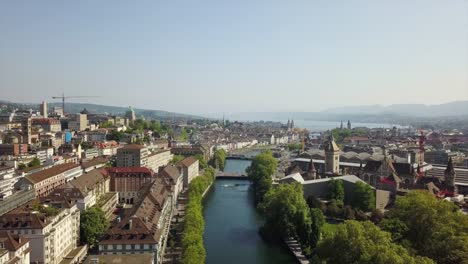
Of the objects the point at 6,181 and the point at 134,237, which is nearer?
the point at 134,237

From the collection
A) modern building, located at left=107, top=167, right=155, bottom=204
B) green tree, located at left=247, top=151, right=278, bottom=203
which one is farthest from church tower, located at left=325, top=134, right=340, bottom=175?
modern building, located at left=107, top=167, right=155, bottom=204

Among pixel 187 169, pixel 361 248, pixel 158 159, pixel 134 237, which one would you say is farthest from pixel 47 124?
pixel 361 248

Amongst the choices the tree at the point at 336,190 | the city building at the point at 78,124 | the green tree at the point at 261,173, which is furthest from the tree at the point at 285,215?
the city building at the point at 78,124

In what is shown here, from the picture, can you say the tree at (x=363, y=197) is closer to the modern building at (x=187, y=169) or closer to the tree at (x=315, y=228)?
the tree at (x=315, y=228)

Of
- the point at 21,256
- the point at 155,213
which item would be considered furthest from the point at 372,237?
the point at 21,256

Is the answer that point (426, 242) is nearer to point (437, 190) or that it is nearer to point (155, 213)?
point (155, 213)

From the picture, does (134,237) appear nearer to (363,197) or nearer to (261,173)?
Answer: (363,197)
